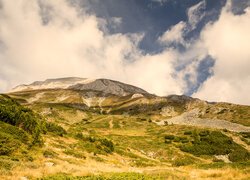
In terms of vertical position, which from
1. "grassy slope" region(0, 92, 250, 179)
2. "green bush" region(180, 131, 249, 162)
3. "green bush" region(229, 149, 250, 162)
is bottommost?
"grassy slope" region(0, 92, 250, 179)

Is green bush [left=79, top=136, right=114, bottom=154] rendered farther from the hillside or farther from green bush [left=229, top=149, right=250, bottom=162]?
green bush [left=229, top=149, right=250, bottom=162]

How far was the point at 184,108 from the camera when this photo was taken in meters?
191

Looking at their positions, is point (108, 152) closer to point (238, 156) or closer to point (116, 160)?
point (116, 160)

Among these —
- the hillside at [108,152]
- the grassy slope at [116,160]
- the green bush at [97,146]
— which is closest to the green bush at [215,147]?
the hillside at [108,152]

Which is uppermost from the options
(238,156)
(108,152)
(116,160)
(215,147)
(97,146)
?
(215,147)

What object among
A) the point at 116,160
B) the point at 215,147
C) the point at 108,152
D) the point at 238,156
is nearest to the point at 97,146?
the point at 108,152

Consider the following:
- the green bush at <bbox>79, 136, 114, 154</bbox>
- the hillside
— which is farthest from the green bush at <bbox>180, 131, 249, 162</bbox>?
the green bush at <bbox>79, 136, 114, 154</bbox>

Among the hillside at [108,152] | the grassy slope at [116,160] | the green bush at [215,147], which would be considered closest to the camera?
the grassy slope at [116,160]

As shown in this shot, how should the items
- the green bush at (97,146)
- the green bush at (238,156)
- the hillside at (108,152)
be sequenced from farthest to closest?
the green bush at (238,156), the green bush at (97,146), the hillside at (108,152)

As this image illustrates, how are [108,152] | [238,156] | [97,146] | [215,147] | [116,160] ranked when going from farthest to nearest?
1. [215,147]
2. [238,156]
3. [108,152]
4. [97,146]
5. [116,160]

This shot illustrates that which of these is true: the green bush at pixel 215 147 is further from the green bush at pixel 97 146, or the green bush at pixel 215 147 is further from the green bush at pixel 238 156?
the green bush at pixel 97 146

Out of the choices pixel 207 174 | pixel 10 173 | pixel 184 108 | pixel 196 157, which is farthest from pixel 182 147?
pixel 184 108

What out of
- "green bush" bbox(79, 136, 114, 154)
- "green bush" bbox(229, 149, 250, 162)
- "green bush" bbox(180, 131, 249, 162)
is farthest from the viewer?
"green bush" bbox(180, 131, 249, 162)

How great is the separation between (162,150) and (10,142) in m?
35.4
